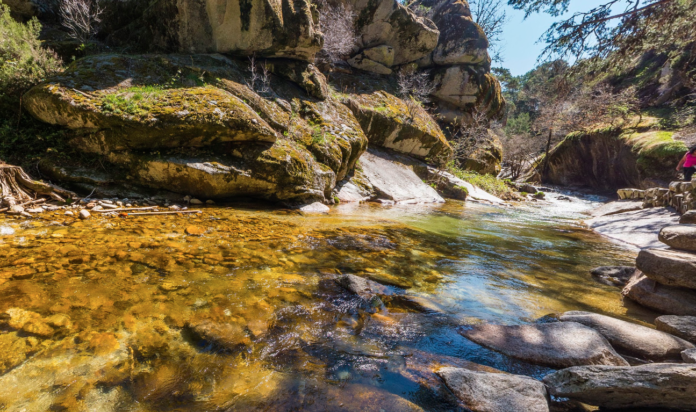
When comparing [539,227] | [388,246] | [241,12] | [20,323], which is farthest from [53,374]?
[241,12]

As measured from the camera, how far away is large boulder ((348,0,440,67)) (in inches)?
733

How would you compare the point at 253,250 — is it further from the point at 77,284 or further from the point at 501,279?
the point at 501,279

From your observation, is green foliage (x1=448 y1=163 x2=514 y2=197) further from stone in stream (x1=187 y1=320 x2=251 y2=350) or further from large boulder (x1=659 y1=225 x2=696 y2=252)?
stone in stream (x1=187 y1=320 x2=251 y2=350)

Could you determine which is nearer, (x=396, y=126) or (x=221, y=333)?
(x=221, y=333)

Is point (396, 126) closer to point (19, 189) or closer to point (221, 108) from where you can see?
point (221, 108)

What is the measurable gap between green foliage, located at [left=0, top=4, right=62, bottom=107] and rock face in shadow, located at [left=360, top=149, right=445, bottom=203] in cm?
1055

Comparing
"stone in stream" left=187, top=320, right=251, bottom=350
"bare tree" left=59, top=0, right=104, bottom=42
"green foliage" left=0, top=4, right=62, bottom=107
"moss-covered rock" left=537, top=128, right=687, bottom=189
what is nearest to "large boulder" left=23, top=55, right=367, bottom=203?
"green foliage" left=0, top=4, right=62, bottom=107

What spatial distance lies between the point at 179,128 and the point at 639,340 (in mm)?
8383

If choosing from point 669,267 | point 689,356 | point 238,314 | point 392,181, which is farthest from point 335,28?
point 689,356

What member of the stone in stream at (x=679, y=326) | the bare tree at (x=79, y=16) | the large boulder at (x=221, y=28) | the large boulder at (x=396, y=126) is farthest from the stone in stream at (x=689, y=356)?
the bare tree at (x=79, y=16)

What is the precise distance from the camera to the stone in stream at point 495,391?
1660mm

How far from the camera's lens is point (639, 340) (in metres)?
2.38

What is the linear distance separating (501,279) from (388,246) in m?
1.93

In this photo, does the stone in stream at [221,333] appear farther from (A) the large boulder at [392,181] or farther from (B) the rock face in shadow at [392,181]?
(B) the rock face in shadow at [392,181]
